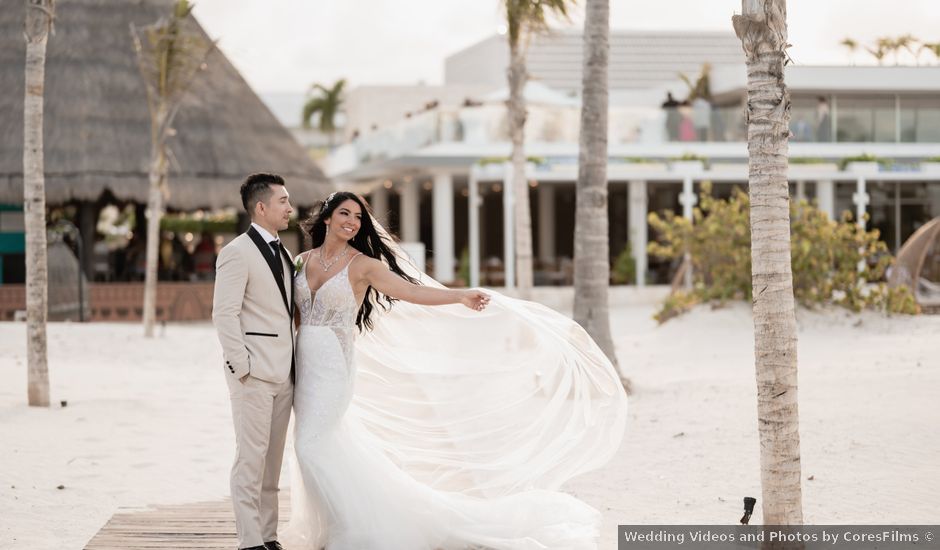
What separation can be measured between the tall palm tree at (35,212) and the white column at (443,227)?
1916cm

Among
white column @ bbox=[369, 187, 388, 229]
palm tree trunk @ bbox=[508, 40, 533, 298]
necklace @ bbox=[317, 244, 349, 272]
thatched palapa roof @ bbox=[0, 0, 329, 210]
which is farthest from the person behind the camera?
white column @ bbox=[369, 187, 388, 229]

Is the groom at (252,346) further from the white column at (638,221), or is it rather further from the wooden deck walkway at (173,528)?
the white column at (638,221)

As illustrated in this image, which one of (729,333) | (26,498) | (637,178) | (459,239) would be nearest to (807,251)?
(729,333)

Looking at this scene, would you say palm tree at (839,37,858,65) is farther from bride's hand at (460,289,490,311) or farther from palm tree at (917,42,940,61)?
bride's hand at (460,289,490,311)

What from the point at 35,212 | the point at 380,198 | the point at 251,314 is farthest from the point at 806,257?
the point at 380,198

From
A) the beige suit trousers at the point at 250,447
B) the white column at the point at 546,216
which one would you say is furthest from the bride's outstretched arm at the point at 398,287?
the white column at the point at 546,216

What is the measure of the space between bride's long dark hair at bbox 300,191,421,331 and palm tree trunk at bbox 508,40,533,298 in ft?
32.6

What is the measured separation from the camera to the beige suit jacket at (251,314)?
219 inches

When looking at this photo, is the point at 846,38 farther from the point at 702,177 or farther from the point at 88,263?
the point at 88,263

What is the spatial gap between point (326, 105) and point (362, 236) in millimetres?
56854

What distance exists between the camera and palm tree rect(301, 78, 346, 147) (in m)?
61.5

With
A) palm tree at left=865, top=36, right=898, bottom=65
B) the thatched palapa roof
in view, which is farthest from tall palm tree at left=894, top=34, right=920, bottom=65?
the thatched palapa roof

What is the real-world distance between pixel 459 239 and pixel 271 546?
37.2 meters

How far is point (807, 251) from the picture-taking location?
59.7 feet
